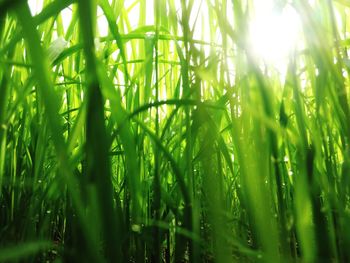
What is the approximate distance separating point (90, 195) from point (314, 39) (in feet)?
0.99

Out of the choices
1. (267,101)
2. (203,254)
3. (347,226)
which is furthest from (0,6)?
(203,254)

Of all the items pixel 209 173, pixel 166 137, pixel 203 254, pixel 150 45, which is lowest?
pixel 203 254

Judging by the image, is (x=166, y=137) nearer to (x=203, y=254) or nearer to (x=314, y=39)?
(x=203, y=254)

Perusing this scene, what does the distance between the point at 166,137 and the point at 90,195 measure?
50 cm

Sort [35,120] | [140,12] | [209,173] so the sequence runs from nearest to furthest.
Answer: [209,173]
[35,120]
[140,12]

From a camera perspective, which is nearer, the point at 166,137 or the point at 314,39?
the point at 314,39

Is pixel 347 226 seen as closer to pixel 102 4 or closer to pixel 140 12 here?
pixel 102 4

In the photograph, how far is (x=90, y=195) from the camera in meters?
0.24

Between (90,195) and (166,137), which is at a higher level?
(166,137)

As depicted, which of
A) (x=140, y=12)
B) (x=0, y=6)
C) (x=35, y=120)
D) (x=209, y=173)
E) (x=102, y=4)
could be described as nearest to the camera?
(x=0, y=6)

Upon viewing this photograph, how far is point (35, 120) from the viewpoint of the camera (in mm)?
618

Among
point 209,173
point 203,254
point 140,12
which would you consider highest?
point 140,12

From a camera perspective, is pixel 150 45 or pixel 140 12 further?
pixel 140 12

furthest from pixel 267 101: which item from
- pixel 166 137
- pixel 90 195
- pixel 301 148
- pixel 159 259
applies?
pixel 166 137
